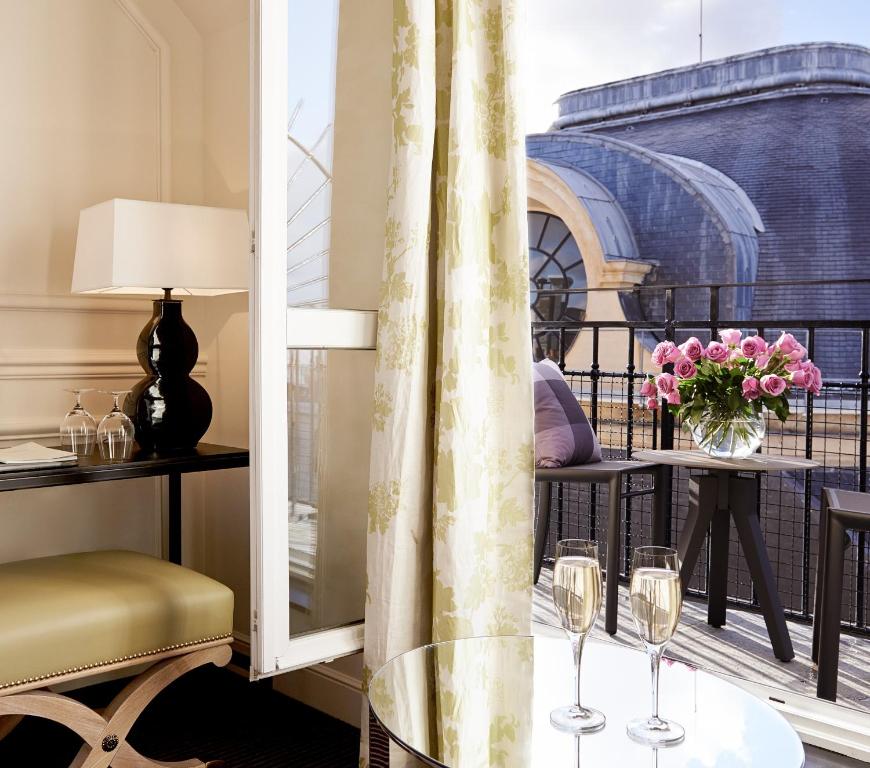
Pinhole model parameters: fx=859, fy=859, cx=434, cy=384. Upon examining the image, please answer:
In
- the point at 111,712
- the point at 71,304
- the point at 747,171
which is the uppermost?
the point at 747,171

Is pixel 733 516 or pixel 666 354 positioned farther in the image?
pixel 666 354

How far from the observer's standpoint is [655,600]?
1041 mm

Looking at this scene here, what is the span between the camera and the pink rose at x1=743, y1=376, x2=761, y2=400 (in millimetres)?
3014

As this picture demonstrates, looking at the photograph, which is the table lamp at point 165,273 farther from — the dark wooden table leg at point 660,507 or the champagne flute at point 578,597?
the dark wooden table leg at point 660,507

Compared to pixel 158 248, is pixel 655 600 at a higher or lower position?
lower

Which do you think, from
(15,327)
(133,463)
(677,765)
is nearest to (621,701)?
(677,765)

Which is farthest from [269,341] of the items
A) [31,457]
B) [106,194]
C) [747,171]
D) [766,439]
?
[747,171]

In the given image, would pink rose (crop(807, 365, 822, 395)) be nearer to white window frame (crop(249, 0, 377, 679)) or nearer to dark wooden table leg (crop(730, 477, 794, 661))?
dark wooden table leg (crop(730, 477, 794, 661))

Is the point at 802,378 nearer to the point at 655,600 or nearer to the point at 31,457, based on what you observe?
the point at 655,600

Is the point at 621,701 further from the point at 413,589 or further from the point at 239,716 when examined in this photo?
the point at 239,716

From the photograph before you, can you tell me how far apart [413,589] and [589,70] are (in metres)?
7.87

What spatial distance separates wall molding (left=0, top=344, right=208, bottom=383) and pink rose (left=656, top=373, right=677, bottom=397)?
1644 millimetres

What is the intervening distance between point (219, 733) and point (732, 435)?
1.94 metres

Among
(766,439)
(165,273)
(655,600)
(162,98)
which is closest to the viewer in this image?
(655,600)
